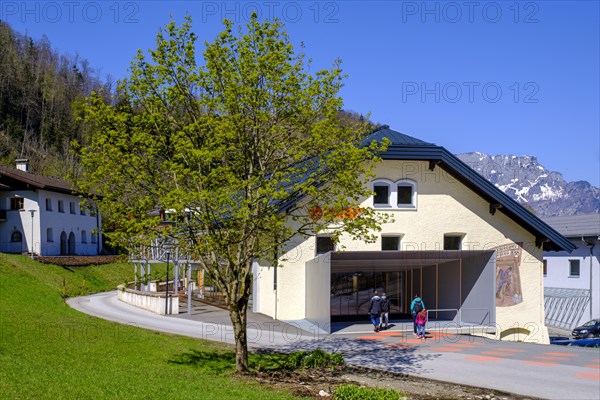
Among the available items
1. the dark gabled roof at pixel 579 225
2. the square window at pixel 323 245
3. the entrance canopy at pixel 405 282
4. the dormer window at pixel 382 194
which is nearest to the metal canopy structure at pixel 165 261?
the entrance canopy at pixel 405 282

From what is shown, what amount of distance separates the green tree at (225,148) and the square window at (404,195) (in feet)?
41.9

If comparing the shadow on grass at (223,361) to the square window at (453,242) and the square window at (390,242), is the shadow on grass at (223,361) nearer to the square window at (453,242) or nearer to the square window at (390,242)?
the square window at (390,242)

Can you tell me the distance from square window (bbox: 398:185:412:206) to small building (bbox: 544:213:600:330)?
21172 mm

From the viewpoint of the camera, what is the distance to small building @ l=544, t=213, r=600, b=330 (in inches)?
1795

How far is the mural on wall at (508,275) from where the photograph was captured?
2975 centimetres

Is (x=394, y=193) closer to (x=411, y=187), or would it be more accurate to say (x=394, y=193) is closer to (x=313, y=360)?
(x=411, y=187)

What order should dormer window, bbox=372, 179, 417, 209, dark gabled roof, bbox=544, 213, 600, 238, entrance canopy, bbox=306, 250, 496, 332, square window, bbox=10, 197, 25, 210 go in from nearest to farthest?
1. entrance canopy, bbox=306, 250, 496, 332
2. dormer window, bbox=372, 179, 417, 209
3. dark gabled roof, bbox=544, 213, 600, 238
4. square window, bbox=10, 197, 25, 210

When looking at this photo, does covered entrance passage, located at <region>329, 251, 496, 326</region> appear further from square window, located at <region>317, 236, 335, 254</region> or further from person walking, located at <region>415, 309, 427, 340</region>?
person walking, located at <region>415, 309, 427, 340</region>

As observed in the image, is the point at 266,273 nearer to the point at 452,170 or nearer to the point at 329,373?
the point at 452,170

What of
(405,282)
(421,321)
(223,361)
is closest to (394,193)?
(405,282)

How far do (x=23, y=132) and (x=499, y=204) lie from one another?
2818 inches

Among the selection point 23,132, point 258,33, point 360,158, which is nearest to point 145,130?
point 258,33

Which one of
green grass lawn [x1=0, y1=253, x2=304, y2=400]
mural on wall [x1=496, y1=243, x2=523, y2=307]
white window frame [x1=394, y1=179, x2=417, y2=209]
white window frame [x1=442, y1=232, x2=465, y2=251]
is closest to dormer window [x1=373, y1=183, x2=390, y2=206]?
white window frame [x1=394, y1=179, x2=417, y2=209]

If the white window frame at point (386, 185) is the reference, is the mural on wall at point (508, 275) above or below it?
below
